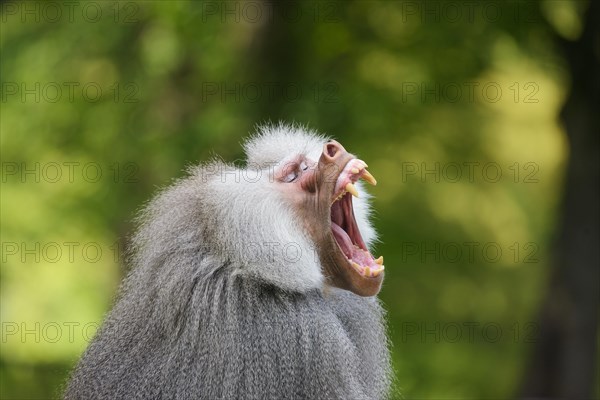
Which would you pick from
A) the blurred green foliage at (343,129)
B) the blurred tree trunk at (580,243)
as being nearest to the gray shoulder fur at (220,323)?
the blurred green foliage at (343,129)

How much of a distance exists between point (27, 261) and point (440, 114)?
5.89 meters

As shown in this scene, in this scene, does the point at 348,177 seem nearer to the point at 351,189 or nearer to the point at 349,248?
the point at 351,189

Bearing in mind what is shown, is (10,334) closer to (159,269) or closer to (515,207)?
(515,207)

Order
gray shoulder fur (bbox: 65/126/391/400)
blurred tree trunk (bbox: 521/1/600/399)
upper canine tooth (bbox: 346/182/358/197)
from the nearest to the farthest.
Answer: gray shoulder fur (bbox: 65/126/391/400) < upper canine tooth (bbox: 346/182/358/197) < blurred tree trunk (bbox: 521/1/600/399)

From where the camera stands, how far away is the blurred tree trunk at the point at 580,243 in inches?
358

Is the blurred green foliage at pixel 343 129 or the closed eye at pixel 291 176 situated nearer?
the closed eye at pixel 291 176

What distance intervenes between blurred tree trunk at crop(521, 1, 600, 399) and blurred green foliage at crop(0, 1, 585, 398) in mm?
391

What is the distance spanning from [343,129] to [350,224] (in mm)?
5046

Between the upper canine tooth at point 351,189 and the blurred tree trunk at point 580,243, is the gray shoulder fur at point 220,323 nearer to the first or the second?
the upper canine tooth at point 351,189

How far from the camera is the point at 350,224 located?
15.3ft

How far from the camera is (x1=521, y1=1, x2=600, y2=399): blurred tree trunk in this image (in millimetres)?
9086

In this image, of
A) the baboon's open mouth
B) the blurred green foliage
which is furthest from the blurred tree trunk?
the baboon's open mouth

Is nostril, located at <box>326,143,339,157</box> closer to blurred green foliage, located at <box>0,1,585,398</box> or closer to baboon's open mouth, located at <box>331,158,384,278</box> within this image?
baboon's open mouth, located at <box>331,158,384,278</box>

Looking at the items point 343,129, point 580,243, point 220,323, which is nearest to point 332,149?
point 220,323
